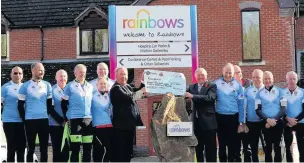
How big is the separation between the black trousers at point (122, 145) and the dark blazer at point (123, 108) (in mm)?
110

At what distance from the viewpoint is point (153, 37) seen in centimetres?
1227

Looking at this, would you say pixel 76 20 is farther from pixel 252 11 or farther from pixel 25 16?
pixel 252 11

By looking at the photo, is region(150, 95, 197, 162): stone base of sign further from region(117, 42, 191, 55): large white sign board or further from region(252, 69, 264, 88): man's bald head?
region(117, 42, 191, 55): large white sign board

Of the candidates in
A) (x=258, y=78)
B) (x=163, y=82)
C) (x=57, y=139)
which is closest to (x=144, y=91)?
(x=163, y=82)

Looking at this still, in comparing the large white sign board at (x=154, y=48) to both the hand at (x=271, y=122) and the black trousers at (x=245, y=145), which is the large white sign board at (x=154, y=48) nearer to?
the black trousers at (x=245, y=145)

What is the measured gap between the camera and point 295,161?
1076 cm

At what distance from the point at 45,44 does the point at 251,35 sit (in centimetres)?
909

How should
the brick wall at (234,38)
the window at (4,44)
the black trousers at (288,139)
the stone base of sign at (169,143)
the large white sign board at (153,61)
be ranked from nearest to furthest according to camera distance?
the stone base of sign at (169,143), the black trousers at (288,139), the large white sign board at (153,61), the brick wall at (234,38), the window at (4,44)

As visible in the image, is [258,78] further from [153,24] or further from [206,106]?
[153,24]

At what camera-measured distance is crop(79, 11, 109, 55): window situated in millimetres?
21609

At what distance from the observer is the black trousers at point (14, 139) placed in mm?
9539

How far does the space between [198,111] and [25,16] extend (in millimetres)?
15153

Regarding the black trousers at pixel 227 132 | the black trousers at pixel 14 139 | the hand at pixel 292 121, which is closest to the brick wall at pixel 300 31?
the hand at pixel 292 121

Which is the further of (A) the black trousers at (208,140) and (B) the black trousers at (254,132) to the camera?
(B) the black trousers at (254,132)
